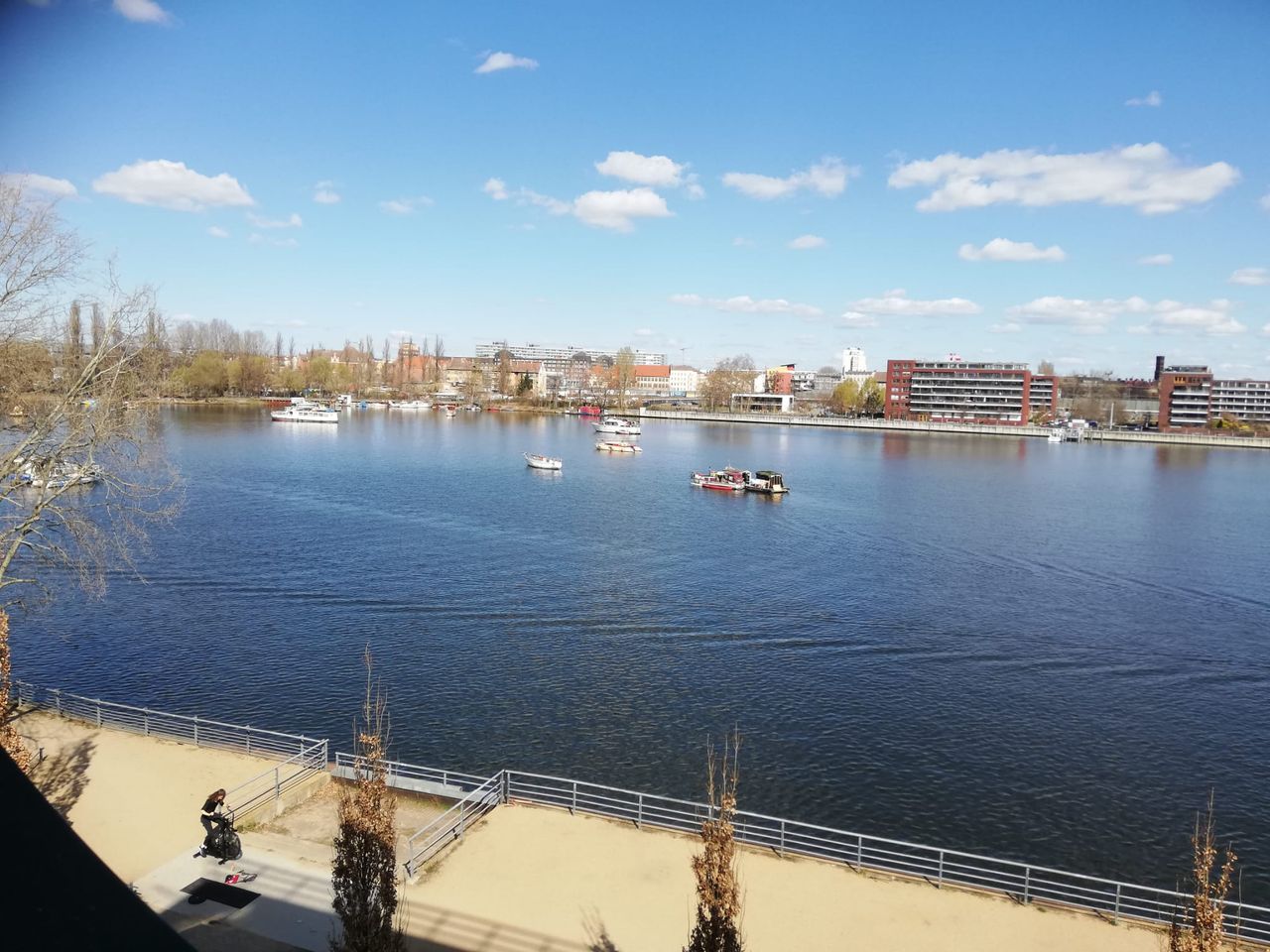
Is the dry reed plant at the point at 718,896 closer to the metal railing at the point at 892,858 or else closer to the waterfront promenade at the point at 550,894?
the waterfront promenade at the point at 550,894

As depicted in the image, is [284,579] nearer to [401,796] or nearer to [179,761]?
[179,761]

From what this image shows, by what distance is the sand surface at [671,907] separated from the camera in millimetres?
10820

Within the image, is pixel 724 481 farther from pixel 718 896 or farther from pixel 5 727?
pixel 718 896

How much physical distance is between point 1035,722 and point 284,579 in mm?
25345

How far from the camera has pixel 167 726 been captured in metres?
17.7

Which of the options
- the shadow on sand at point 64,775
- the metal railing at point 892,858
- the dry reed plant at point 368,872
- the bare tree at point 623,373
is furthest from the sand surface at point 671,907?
the bare tree at point 623,373

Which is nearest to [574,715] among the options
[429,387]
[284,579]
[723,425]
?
[284,579]

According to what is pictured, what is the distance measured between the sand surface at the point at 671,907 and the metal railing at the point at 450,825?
27 centimetres

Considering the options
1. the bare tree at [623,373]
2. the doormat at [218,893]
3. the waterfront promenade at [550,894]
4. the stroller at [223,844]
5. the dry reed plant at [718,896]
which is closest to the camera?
the dry reed plant at [718,896]

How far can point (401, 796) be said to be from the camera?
48.5 ft

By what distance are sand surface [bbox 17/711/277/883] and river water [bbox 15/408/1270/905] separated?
3531mm

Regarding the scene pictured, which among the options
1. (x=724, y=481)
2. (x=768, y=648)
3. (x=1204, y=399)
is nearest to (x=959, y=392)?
(x=1204, y=399)

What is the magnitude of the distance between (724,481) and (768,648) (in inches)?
1409

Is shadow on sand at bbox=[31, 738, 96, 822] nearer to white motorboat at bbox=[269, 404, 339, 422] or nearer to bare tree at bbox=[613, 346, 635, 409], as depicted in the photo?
white motorboat at bbox=[269, 404, 339, 422]
